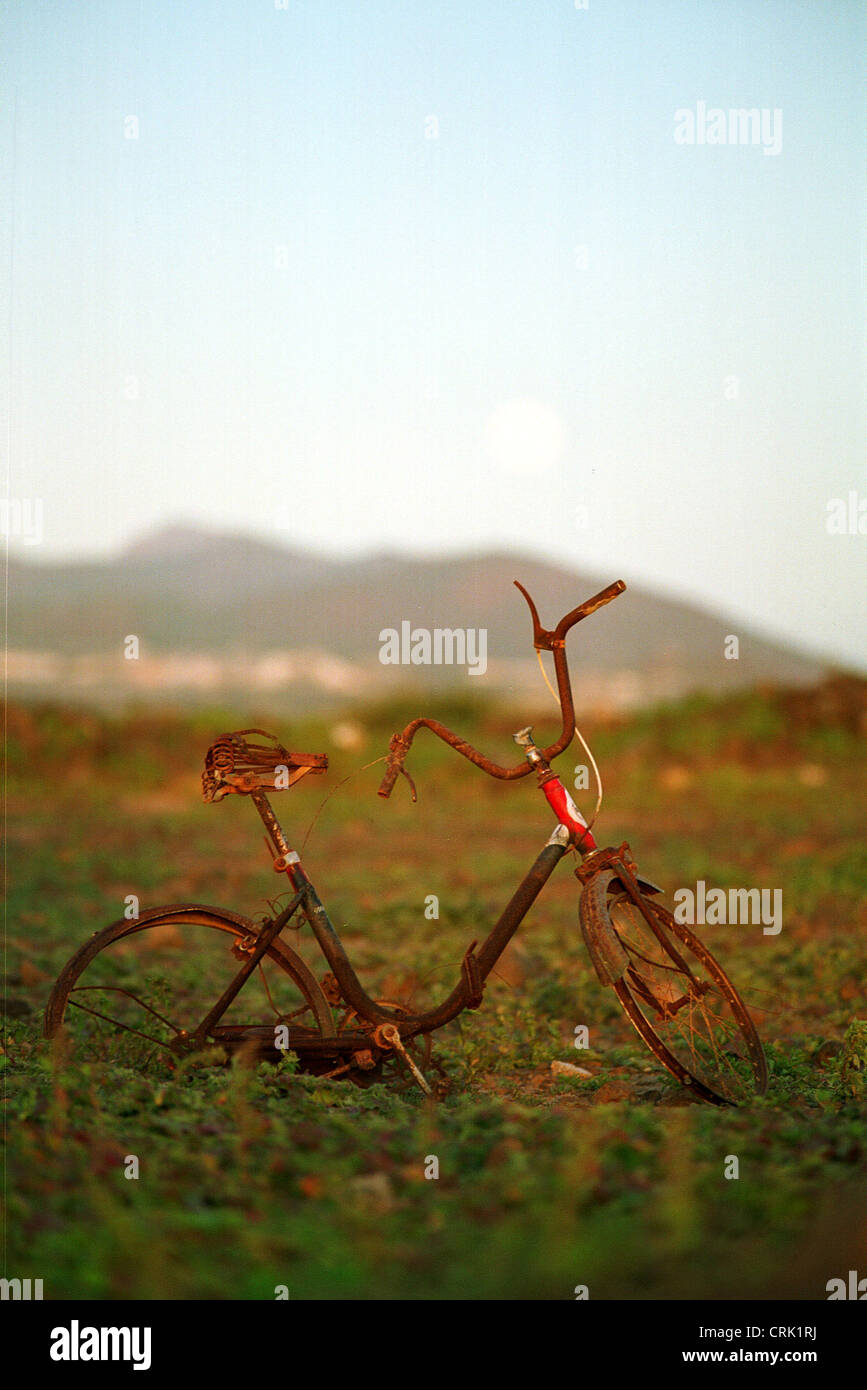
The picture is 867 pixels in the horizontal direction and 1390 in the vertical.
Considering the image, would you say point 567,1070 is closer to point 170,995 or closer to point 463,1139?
point 463,1139

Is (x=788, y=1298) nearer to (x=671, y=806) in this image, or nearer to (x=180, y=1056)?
(x=180, y=1056)

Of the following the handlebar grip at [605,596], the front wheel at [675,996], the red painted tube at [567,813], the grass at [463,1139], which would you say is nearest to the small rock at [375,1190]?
the grass at [463,1139]

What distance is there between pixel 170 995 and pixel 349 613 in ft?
39.5

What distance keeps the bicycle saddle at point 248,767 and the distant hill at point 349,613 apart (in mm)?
10215

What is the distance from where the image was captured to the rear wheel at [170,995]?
14.0 feet

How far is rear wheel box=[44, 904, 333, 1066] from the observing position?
14.0ft

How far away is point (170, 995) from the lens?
5.61 metres

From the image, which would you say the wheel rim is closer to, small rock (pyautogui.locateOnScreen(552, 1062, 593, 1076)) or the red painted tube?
the red painted tube

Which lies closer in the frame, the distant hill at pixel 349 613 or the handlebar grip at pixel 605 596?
the handlebar grip at pixel 605 596

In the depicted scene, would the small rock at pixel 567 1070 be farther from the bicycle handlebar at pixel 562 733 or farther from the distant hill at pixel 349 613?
the distant hill at pixel 349 613

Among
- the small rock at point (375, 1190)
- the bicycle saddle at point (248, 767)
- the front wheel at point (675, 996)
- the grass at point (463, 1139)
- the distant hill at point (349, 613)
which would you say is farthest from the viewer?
the distant hill at point (349, 613)

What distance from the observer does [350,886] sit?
895 centimetres

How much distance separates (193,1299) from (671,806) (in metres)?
10.3

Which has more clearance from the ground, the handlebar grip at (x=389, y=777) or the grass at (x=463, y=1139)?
the handlebar grip at (x=389, y=777)
